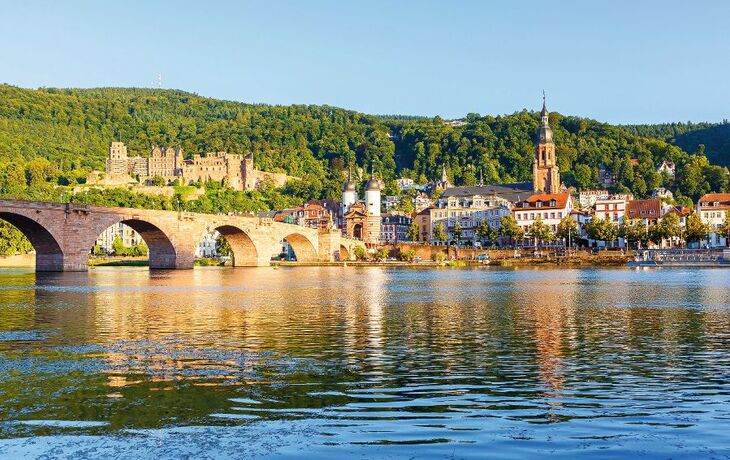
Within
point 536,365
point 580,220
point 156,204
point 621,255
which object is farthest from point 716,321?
point 156,204

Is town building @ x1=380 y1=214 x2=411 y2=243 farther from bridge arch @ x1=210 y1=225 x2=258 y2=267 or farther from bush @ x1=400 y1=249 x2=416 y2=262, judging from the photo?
bridge arch @ x1=210 y1=225 x2=258 y2=267

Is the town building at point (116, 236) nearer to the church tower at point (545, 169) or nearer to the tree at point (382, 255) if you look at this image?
the tree at point (382, 255)

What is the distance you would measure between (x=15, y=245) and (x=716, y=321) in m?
112

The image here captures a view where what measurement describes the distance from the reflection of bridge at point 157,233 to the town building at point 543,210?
94.0 feet

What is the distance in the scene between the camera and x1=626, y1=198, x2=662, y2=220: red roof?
133250 millimetres

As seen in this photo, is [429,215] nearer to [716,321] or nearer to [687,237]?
[687,237]

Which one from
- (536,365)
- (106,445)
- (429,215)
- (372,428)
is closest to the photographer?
(106,445)

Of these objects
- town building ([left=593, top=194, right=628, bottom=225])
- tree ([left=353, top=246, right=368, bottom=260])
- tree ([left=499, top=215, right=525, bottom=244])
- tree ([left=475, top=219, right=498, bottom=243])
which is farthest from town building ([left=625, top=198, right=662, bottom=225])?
tree ([left=353, top=246, right=368, bottom=260])

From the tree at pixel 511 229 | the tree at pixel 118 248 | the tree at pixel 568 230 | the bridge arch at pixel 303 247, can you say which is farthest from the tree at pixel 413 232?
the tree at pixel 118 248

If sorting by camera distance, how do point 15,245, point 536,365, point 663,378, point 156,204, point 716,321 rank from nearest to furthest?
point 663,378 → point 536,365 → point 716,321 → point 15,245 → point 156,204

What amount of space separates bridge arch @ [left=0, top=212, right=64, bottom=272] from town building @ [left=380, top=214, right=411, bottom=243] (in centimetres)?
8712

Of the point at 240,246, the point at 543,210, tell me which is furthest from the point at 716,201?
the point at 240,246

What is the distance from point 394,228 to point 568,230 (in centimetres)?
4505

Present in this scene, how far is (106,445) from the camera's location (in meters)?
12.4
